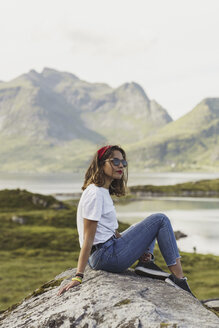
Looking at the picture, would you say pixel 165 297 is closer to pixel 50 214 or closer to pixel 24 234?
pixel 24 234

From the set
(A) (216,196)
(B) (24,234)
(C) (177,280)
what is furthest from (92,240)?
(A) (216,196)

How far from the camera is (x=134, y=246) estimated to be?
346 inches

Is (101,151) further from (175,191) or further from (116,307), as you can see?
(175,191)

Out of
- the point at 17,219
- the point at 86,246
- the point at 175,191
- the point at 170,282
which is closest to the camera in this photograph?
the point at 86,246

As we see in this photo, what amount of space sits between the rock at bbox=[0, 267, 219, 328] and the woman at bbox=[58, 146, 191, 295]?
0.29m

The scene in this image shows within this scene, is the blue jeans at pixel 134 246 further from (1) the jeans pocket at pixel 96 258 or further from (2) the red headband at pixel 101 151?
(2) the red headband at pixel 101 151

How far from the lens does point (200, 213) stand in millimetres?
102250

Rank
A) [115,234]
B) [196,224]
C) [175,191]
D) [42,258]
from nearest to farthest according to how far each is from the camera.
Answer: [115,234] < [42,258] < [196,224] < [175,191]

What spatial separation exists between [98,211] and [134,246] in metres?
1.42

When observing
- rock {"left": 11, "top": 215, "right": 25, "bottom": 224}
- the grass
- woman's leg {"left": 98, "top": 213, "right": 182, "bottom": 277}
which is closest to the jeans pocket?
woman's leg {"left": 98, "top": 213, "right": 182, "bottom": 277}

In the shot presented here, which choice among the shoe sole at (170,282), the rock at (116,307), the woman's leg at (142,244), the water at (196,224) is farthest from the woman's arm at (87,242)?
the water at (196,224)

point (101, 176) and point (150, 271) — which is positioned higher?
point (101, 176)

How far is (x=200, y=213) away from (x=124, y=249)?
97.8m

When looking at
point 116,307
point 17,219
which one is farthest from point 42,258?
point 116,307
